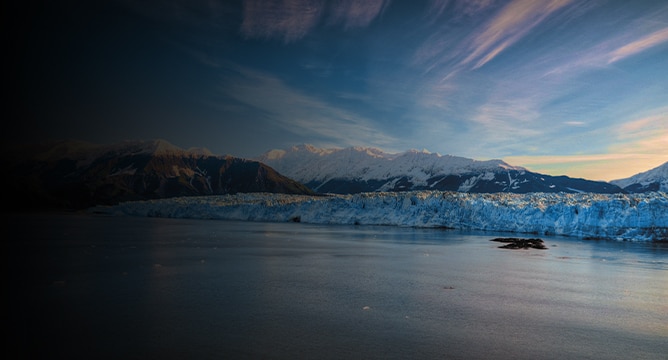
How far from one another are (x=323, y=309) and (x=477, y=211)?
42124mm

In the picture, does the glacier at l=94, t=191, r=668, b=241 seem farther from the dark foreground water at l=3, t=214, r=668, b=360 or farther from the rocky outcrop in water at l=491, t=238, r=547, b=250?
the dark foreground water at l=3, t=214, r=668, b=360

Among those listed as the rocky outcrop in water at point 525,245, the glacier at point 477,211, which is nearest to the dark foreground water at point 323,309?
the rocky outcrop in water at point 525,245

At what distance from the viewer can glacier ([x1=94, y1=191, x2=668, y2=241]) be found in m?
38.1

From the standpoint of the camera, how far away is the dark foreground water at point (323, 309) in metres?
7.08

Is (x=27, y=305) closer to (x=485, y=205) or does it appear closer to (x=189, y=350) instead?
(x=189, y=350)

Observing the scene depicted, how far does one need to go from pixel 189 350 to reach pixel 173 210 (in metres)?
72.4

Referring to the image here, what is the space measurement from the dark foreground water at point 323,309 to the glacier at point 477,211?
2411 centimetres

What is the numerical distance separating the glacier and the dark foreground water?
79.1 feet

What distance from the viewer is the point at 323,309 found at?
9.84 meters

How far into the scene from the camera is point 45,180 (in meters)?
182

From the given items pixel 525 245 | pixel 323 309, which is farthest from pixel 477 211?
pixel 323 309

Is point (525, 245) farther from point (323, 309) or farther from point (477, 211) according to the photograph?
point (323, 309)

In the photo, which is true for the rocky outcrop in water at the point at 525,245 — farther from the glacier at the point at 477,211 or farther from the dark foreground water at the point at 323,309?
the glacier at the point at 477,211

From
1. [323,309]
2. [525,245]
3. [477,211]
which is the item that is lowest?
[323,309]
